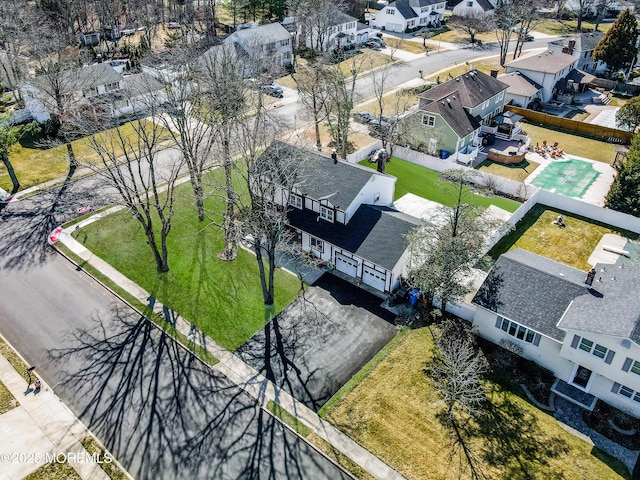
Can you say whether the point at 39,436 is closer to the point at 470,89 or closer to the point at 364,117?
the point at 364,117

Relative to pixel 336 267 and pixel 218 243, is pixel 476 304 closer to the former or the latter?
pixel 336 267

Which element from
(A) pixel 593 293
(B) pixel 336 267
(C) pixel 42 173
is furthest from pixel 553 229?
(C) pixel 42 173

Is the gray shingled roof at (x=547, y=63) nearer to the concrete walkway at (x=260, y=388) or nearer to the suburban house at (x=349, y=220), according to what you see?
the suburban house at (x=349, y=220)

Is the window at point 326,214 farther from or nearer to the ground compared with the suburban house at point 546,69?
nearer to the ground

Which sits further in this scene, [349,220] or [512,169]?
[512,169]

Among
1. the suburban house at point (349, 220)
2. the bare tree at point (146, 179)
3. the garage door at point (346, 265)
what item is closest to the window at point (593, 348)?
the suburban house at point (349, 220)

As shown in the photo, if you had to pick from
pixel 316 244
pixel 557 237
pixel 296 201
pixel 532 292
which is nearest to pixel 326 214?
pixel 316 244
